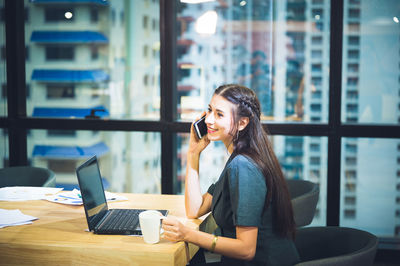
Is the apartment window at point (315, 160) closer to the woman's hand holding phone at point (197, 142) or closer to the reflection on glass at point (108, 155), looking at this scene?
the reflection on glass at point (108, 155)

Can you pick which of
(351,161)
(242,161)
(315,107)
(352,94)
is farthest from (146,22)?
(242,161)

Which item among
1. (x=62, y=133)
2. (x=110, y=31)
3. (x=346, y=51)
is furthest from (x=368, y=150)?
(x=62, y=133)

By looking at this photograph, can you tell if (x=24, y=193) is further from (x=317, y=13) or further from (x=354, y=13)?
(x=354, y=13)

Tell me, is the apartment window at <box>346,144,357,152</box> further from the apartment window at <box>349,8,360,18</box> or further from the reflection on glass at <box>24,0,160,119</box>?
the reflection on glass at <box>24,0,160,119</box>

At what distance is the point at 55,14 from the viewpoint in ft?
12.8

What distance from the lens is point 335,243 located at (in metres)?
1.84

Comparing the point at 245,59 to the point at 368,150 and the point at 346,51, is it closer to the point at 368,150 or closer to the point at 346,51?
the point at 346,51

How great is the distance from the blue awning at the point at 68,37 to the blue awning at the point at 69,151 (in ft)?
3.08

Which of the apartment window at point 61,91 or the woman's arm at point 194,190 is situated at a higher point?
the apartment window at point 61,91

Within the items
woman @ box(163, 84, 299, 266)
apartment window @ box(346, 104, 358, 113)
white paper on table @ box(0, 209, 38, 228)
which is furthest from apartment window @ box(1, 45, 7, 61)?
apartment window @ box(346, 104, 358, 113)

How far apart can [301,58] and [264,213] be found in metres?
2.22

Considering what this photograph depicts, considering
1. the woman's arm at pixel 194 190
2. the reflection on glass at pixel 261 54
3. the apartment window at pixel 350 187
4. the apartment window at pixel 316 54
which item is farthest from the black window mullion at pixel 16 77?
the apartment window at pixel 350 187

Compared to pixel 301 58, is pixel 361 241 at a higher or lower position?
lower

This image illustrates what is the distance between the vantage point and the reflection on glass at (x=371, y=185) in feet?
11.5
